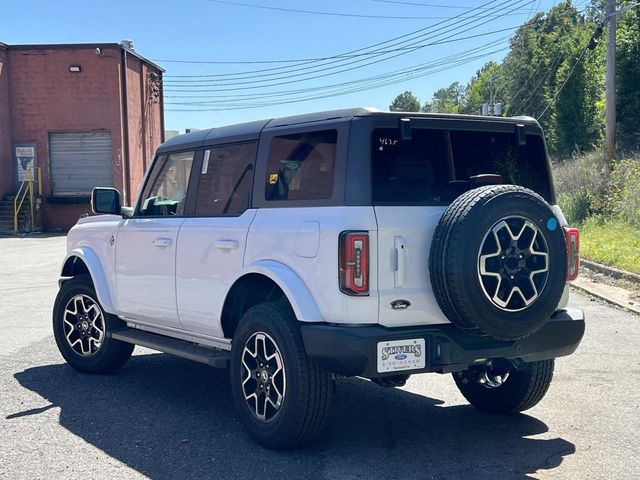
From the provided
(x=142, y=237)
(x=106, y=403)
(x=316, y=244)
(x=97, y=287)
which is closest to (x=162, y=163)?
(x=142, y=237)

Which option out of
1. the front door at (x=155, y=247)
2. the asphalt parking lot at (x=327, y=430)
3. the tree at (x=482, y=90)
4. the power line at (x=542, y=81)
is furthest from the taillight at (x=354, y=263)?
the tree at (x=482, y=90)

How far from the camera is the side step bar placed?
5.00 m

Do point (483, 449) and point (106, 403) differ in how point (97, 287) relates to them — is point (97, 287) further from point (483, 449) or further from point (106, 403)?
point (483, 449)

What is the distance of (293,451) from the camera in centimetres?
454

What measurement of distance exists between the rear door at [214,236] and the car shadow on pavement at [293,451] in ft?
2.40

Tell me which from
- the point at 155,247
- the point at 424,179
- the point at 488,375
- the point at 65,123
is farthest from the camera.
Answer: the point at 65,123

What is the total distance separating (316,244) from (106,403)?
2.54m

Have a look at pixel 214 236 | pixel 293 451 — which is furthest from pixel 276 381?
pixel 214 236

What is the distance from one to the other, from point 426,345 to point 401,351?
0.55 feet

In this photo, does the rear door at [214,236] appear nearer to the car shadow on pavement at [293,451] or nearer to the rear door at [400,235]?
the car shadow on pavement at [293,451]

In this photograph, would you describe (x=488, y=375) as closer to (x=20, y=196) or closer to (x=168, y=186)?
(x=168, y=186)

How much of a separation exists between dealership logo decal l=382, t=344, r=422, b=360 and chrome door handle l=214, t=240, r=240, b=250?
4.38 feet

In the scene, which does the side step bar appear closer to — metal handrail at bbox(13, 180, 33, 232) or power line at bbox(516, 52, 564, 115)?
metal handrail at bbox(13, 180, 33, 232)

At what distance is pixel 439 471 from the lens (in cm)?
428
